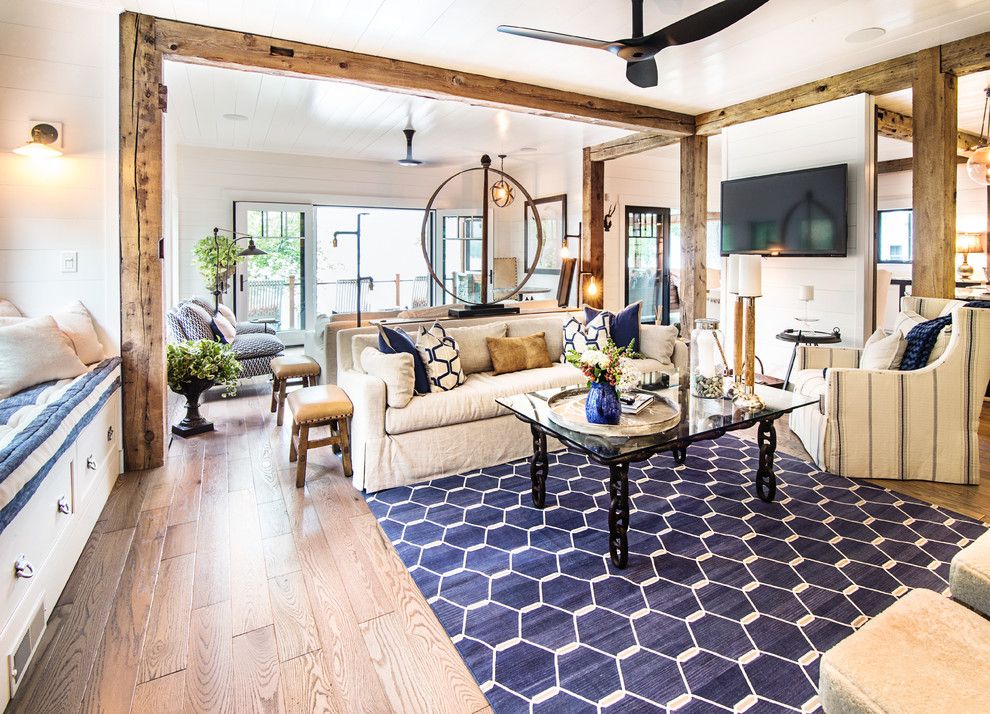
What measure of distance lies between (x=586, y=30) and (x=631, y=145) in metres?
3.08

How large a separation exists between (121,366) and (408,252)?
253 inches

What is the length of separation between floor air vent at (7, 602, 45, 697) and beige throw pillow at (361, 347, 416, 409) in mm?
1803

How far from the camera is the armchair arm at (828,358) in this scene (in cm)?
412

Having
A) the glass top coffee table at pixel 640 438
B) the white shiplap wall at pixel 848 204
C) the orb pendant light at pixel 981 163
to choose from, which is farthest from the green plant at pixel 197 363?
the orb pendant light at pixel 981 163

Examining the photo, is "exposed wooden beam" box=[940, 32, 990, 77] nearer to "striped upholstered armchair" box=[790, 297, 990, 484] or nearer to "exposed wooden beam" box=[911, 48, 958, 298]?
"exposed wooden beam" box=[911, 48, 958, 298]

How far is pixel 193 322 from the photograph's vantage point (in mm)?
5082

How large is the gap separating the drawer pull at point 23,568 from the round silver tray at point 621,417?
6.80ft

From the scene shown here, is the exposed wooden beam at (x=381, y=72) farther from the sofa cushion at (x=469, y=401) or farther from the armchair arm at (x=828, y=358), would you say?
the armchair arm at (x=828, y=358)

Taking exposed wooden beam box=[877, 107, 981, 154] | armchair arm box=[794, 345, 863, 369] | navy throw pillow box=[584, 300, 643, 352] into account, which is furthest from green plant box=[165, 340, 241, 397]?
exposed wooden beam box=[877, 107, 981, 154]

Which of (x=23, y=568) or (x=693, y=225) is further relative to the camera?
(x=693, y=225)

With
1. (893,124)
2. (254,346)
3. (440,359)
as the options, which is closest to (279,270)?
(254,346)

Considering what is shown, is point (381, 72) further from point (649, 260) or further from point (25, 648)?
point (649, 260)

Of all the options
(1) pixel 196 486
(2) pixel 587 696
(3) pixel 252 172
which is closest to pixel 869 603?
(2) pixel 587 696

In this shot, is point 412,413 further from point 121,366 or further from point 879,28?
point 879,28
